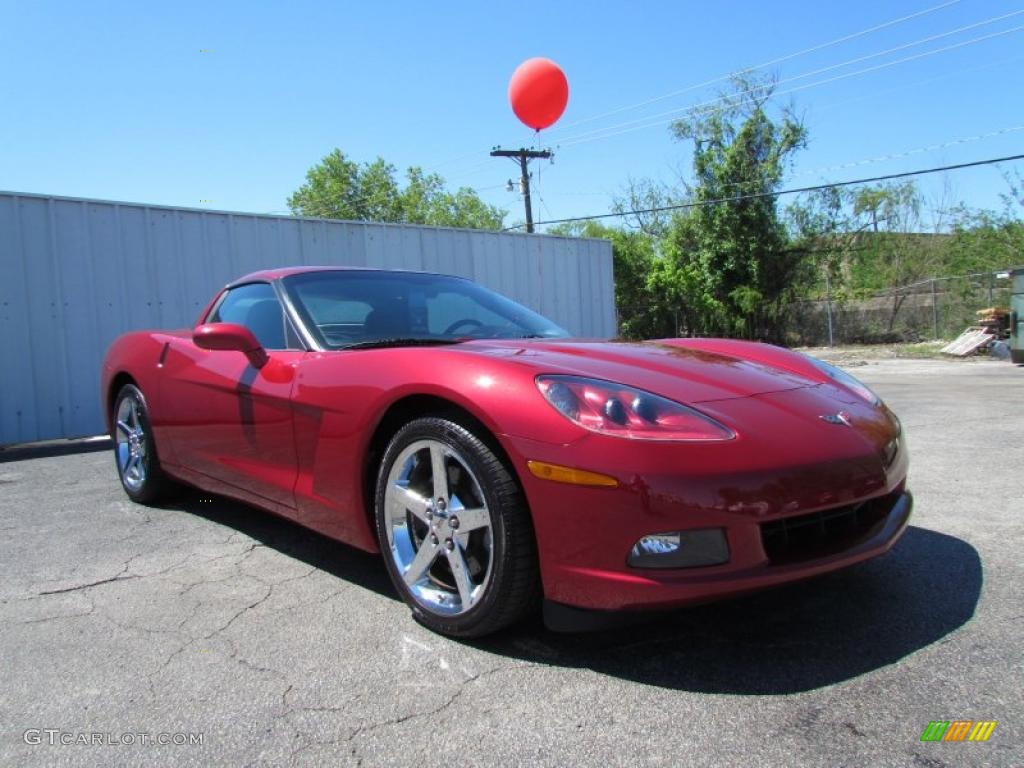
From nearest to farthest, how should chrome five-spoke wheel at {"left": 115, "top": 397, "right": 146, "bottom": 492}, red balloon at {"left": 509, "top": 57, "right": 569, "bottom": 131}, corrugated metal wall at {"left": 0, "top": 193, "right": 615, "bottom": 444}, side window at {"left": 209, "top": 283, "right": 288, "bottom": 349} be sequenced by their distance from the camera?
side window at {"left": 209, "top": 283, "right": 288, "bottom": 349}
chrome five-spoke wheel at {"left": 115, "top": 397, "right": 146, "bottom": 492}
corrugated metal wall at {"left": 0, "top": 193, "right": 615, "bottom": 444}
red balloon at {"left": 509, "top": 57, "right": 569, "bottom": 131}

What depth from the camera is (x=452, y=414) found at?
2400mm

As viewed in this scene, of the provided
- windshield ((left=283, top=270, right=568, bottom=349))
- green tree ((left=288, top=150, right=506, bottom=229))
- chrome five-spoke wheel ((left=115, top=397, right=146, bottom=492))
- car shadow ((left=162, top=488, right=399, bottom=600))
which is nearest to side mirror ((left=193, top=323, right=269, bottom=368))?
windshield ((left=283, top=270, right=568, bottom=349))

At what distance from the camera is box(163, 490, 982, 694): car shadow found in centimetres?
211

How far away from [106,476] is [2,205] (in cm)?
407

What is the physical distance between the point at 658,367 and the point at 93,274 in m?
7.97

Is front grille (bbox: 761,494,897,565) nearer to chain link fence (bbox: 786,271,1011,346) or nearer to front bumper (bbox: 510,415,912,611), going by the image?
front bumper (bbox: 510,415,912,611)

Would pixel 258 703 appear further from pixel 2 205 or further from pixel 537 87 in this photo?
pixel 537 87

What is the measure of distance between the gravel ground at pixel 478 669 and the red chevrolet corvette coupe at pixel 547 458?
0.83 ft

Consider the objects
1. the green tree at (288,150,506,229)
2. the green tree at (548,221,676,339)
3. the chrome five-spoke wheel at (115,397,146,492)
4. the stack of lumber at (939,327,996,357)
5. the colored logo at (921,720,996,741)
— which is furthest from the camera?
the green tree at (288,150,506,229)

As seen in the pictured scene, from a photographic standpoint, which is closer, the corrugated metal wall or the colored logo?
the colored logo

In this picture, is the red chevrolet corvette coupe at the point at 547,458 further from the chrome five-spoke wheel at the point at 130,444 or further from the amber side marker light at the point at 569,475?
the chrome five-spoke wheel at the point at 130,444

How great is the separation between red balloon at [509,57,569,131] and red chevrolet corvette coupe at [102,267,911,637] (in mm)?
9323

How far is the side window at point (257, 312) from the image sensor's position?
3314 millimetres

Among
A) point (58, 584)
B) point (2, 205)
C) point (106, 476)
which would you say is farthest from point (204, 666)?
point (2, 205)
